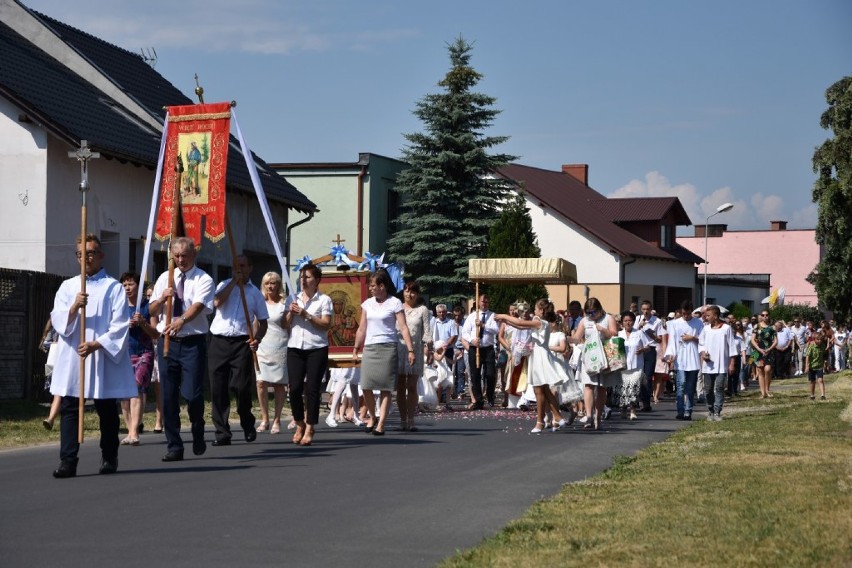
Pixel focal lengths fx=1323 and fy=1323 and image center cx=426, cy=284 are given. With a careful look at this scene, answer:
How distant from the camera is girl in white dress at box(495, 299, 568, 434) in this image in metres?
17.1

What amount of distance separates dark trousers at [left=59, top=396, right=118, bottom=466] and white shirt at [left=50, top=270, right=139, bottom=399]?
0.41 ft

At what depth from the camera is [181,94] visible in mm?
36438

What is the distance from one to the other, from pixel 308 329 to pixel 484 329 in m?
10.1

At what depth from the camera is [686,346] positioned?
67.3ft

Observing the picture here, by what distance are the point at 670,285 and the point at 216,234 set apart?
50.3 metres

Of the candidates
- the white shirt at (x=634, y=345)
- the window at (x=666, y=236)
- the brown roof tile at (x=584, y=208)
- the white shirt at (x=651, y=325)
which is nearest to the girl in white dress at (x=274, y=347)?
the white shirt at (x=634, y=345)

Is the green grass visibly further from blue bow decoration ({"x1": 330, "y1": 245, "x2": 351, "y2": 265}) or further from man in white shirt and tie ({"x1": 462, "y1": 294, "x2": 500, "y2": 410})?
man in white shirt and tie ({"x1": 462, "y1": 294, "x2": 500, "y2": 410})

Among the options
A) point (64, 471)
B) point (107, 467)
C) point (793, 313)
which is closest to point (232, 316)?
point (107, 467)

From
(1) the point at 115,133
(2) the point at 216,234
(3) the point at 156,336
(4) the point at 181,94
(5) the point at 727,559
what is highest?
(4) the point at 181,94

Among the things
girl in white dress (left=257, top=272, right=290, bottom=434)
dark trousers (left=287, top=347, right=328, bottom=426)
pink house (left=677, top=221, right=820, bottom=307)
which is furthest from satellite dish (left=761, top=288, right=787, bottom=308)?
dark trousers (left=287, top=347, right=328, bottom=426)

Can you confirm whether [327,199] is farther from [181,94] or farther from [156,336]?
[156,336]

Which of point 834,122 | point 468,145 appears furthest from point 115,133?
point 834,122

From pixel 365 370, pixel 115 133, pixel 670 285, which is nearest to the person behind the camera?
pixel 365 370

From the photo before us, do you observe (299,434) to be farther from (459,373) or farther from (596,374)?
(459,373)
